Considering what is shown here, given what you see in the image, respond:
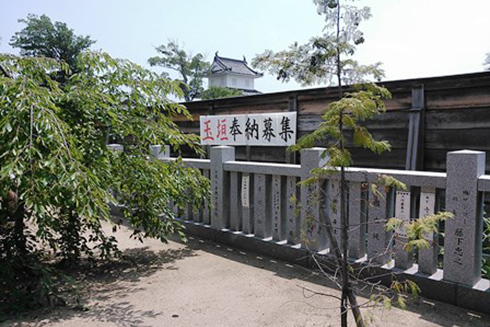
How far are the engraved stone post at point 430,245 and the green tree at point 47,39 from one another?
22.4 m

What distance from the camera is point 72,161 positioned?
260cm

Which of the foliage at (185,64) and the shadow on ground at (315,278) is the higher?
the foliage at (185,64)

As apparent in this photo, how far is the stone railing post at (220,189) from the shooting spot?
505 cm

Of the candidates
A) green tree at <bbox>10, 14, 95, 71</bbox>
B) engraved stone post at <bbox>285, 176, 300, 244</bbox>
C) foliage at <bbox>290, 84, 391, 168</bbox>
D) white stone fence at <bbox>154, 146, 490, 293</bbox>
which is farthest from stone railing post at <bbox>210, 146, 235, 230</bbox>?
green tree at <bbox>10, 14, 95, 71</bbox>

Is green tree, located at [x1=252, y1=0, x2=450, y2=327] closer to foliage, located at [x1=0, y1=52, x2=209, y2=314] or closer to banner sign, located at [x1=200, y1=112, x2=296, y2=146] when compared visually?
foliage, located at [x1=0, y1=52, x2=209, y2=314]

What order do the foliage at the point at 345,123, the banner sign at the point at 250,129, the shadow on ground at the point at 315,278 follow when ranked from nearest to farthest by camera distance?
the foliage at the point at 345,123, the shadow on ground at the point at 315,278, the banner sign at the point at 250,129

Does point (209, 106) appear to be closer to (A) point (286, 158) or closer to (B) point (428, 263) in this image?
(A) point (286, 158)

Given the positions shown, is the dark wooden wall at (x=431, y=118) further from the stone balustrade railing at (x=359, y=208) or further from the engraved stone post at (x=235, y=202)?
the engraved stone post at (x=235, y=202)

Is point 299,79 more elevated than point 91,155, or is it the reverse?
point 299,79

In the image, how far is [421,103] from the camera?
4715 mm

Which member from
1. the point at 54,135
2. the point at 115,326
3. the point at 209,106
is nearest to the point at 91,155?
the point at 54,135

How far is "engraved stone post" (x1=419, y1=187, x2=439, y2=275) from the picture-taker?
3219 mm

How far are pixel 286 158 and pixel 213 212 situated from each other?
185 cm

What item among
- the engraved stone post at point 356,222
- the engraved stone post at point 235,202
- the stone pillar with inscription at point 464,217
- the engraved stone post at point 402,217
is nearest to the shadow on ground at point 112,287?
the engraved stone post at point 235,202
